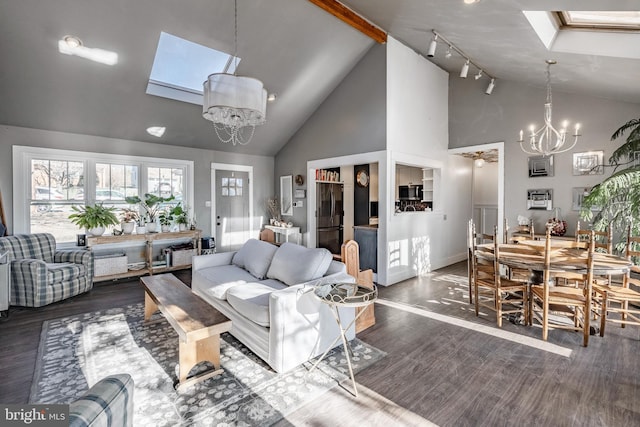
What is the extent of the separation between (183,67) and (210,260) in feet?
10.1

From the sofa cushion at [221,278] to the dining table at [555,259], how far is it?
2800mm

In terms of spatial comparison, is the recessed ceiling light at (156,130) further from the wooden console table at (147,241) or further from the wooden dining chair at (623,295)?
the wooden dining chair at (623,295)

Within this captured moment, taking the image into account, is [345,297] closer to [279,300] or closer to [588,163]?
[279,300]

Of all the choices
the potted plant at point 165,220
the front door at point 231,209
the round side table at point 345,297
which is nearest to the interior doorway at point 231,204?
the front door at point 231,209

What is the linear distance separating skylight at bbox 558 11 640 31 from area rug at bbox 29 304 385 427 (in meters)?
3.78

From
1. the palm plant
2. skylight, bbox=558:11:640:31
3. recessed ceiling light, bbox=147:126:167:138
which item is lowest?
the palm plant

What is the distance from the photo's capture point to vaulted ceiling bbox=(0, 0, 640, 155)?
3289 mm

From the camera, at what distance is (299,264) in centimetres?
307

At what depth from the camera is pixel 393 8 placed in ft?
12.4

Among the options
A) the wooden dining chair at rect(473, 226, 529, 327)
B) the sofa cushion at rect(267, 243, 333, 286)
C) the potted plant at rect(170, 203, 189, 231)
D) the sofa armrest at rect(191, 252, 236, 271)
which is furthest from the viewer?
the potted plant at rect(170, 203, 189, 231)

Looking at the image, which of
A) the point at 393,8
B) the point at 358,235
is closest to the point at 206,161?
the point at 358,235

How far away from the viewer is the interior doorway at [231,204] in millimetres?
6504

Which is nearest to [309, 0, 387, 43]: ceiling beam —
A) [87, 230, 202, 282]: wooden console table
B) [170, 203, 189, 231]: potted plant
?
[170, 203, 189, 231]: potted plant

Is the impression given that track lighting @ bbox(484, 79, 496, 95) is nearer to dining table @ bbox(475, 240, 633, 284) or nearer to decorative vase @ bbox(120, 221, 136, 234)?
dining table @ bbox(475, 240, 633, 284)
